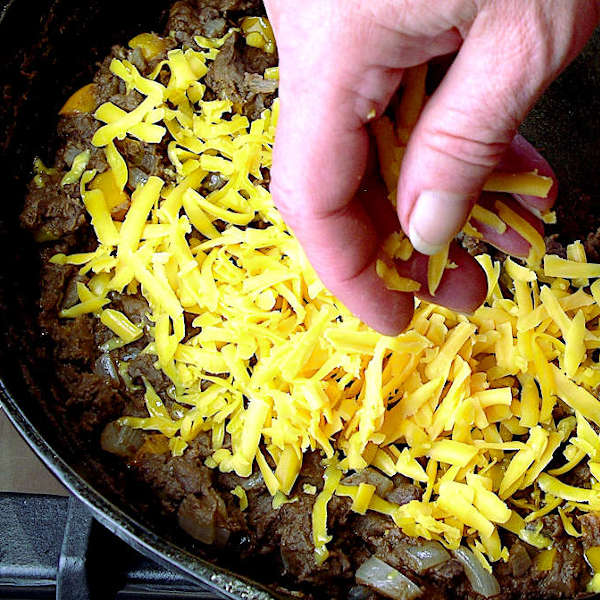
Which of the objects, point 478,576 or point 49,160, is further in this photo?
point 49,160

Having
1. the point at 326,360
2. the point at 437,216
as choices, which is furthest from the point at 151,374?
the point at 437,216

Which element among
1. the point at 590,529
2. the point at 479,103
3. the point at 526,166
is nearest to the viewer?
the point at 479,103

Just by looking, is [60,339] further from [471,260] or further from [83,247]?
[471,260]

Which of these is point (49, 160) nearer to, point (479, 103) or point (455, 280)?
point (455, 280)

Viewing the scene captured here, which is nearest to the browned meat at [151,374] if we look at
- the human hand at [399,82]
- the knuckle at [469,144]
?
the human hand at [399,82]

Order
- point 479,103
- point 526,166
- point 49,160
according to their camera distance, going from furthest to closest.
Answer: point 49,160
point 526,166
point 479,103

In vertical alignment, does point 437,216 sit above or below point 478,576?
above

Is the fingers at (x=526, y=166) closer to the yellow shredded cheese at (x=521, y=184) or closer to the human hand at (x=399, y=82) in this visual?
the yellow shredded cheese at (x=521, y=184)

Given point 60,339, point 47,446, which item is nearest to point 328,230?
point 47,446
